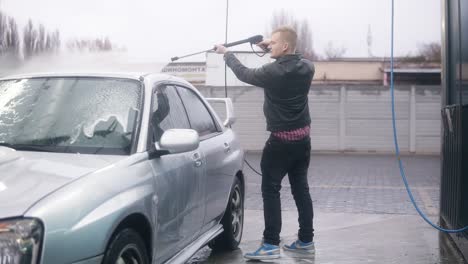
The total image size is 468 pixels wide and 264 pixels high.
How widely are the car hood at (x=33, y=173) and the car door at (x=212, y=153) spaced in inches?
54.4

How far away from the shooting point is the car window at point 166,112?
4297 mm

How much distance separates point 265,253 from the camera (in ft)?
18.4

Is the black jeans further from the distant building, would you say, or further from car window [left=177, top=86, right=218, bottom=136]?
the distant building

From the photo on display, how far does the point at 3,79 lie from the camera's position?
4.74 meters

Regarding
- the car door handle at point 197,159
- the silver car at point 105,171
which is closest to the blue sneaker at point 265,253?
the silver car at point 105,171

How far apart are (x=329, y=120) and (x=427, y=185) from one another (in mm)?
12153

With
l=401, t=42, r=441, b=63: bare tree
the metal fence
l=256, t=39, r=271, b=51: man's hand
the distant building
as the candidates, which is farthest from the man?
l=401, t=42, r=441, b=63: bare tree

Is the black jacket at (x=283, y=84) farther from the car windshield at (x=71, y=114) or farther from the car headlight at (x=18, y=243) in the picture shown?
the car headlight at (x=18, y=243)

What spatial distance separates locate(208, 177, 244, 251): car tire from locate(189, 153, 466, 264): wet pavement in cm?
8

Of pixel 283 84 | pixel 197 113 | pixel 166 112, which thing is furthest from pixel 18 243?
pixel 283 84

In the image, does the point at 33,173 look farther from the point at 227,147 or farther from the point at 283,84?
the point at 283,84

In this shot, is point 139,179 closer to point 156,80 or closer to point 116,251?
point 116,251

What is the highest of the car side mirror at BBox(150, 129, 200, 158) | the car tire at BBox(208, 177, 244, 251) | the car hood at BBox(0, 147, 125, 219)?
the car side mirror at BBox(150, 129, 200, 158)

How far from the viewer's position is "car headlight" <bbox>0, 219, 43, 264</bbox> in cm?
272
